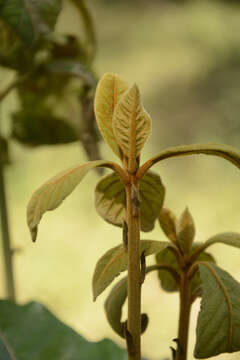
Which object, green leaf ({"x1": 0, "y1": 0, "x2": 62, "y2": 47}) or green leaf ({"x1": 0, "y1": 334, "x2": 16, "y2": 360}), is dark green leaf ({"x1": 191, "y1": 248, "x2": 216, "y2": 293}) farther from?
green leaf ({"x1": 0, "y1": 0, "x2": 62, "y2": 47})

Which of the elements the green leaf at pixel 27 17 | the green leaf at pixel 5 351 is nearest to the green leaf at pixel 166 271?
the green leaf at pixel 5 351

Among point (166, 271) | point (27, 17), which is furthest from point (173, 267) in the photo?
point (27, 17)

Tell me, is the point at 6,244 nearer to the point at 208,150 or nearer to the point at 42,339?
the point at 42,339

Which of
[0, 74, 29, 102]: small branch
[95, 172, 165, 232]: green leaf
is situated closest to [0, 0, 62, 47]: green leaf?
[0, 74, 29, 102]: small branch

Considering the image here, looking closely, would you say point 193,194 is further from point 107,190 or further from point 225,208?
point 107,190

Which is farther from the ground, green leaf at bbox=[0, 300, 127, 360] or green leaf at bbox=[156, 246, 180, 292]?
green leaf at bbox=[156, 246, 180, 292]

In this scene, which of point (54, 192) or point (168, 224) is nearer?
point (54, 192)

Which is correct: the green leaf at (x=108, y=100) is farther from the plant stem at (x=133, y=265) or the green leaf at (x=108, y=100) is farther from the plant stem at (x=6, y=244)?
the plant stem at (x=6, y=244)
